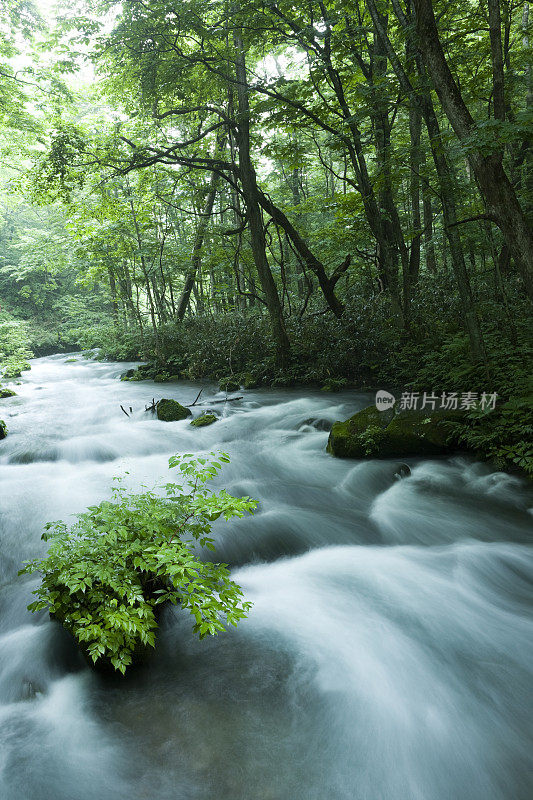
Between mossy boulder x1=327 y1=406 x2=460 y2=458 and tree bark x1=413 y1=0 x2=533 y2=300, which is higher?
tree bark x1=413 y1=0 x2=533 y2=300

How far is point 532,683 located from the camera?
2902 mm

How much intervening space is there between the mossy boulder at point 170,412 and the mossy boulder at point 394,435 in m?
3.80

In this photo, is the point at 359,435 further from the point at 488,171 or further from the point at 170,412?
the point at 170,412

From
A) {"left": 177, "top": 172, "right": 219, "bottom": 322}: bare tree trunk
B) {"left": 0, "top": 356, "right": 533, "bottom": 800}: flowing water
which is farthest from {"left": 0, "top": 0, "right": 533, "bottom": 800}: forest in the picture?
{"left": 177, "top": 172, "right": 219, "bottom": 322}: bare tree trunk

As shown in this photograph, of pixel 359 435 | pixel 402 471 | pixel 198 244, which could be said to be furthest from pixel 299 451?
pixel 198 244

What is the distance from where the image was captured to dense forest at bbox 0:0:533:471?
5906mm

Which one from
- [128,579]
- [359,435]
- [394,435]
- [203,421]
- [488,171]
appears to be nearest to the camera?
[128,579]

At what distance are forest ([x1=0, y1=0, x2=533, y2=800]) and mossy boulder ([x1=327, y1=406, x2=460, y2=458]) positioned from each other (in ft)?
0.11

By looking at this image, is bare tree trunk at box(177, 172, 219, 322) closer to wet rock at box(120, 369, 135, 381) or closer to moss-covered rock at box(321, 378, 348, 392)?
wet rock at box(120, 369, 135, 381)

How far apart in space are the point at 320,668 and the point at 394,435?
3.83m

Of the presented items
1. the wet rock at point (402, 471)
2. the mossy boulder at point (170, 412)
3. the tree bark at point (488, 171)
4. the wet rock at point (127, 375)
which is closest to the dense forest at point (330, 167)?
the tree bark at point (488, 171)

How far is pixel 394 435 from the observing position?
6348mm

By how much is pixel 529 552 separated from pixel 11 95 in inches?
663

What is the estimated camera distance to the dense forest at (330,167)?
A: 5906 mm
